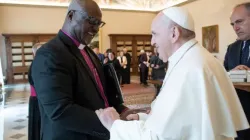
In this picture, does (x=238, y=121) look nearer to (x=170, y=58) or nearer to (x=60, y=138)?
(x=170, y=58)

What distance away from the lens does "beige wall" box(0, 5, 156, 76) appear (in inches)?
529

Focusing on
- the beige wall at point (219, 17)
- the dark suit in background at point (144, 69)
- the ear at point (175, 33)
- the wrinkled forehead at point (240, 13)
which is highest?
the beige wall at point (219, 17)

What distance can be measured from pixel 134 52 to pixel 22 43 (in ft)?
22.7

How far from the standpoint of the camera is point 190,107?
1151 millimetres

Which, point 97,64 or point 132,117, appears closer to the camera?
point 132,117

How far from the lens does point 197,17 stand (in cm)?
1425

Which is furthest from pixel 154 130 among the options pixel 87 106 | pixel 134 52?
pixel 134 52

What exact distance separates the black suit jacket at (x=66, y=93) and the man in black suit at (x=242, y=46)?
1.65 metres

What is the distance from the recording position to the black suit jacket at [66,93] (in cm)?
130

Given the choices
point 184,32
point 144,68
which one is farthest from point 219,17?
point 184,32

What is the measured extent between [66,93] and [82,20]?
0.48 metres

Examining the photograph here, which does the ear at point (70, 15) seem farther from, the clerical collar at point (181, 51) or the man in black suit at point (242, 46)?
the man in black suit at point (242, 46)

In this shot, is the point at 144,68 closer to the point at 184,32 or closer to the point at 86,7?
the point at 86,7

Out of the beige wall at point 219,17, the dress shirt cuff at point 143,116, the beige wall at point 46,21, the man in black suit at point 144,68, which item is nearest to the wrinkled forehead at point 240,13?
the dress shirt cuff at point 143,116
